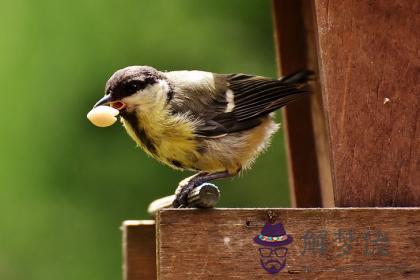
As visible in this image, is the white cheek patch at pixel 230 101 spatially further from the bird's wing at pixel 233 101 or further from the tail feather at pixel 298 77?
the tail feather at pixel 298 77

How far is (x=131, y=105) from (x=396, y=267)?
41.9 inches

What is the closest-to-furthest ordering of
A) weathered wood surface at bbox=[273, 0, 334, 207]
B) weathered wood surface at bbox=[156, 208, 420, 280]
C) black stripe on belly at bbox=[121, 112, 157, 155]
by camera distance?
1. weathered wood surface at bbox=[156, 208, 420, 280]
2. black stripe on belly at bbox=[121, 112, 157, 155]
3. weathered wood surface at bbox=[273, 0, 334, 207]

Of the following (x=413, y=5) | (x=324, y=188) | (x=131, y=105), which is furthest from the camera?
(x=324, y=188)

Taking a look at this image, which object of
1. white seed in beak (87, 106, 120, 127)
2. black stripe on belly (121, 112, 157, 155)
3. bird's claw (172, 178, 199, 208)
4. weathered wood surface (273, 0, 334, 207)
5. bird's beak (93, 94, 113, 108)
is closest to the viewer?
bird's claw (172, 178, 199, 208)

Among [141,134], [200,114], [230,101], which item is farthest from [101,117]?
[230,101]

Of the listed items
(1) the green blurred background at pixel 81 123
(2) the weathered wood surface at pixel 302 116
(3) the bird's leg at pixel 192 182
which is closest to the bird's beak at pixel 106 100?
(3) the bird's leg at pixel 192 182

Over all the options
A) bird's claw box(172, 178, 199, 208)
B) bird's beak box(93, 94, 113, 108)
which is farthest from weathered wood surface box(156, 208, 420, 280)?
bird's beak box(93, 94, 113, 108)

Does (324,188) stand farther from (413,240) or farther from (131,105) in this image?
(413,240)

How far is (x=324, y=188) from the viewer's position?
2836mm

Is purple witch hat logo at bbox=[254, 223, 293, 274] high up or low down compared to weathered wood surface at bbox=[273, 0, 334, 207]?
down

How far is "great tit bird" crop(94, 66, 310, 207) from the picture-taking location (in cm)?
254

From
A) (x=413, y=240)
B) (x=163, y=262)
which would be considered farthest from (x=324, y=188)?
(x=163, y=262)

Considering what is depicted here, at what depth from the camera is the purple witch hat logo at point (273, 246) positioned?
182cm

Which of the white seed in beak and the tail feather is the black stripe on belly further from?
the tail feather
